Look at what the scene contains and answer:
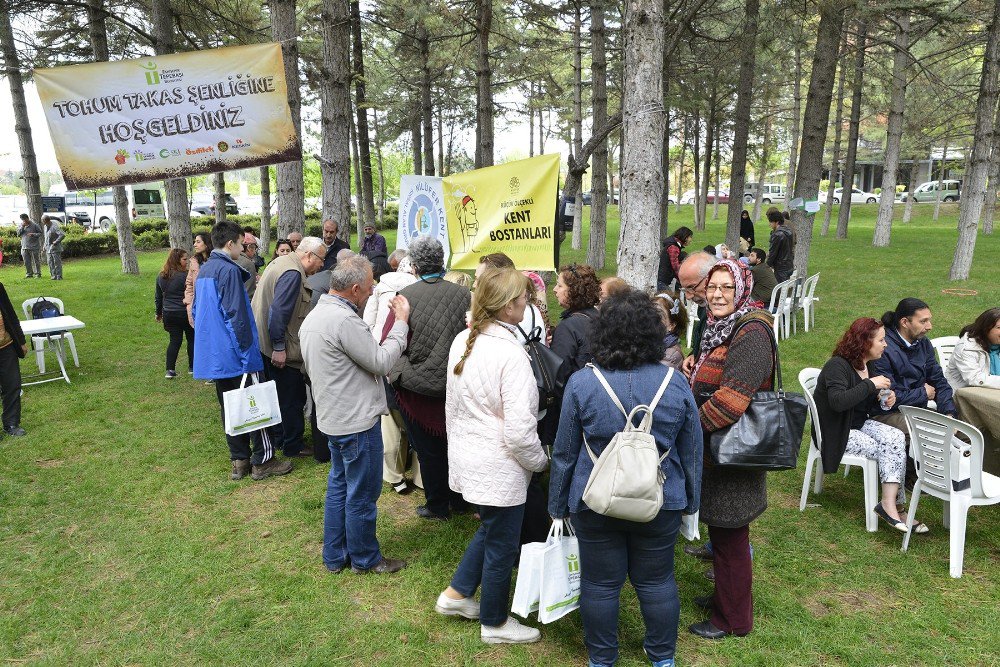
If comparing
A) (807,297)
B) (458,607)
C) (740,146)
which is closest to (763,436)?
(458,607)

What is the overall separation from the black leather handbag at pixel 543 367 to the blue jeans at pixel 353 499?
39.5 inches

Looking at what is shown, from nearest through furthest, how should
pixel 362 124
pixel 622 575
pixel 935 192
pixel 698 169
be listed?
1. pixel 622 575
2. pixel 362 124
3. pixel 698 169
4. pixel 935 192

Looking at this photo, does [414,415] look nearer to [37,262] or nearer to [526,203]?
[526,203]

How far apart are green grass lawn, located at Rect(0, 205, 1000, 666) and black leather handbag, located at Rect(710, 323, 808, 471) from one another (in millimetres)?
1005

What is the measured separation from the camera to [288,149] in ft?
21.2

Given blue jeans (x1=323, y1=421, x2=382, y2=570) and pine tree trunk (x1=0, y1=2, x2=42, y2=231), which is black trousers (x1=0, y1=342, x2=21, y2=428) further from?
pine tree trunk (x1=0, y1=2, x2=42, y2=231)

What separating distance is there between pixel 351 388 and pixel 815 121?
1095 centimetres

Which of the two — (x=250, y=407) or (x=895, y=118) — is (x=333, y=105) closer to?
(x=250, y=407)

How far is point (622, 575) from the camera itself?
2.83 m

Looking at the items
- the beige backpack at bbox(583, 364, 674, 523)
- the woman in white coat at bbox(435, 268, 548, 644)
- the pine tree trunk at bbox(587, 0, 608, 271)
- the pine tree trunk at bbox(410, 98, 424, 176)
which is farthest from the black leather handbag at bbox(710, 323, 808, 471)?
the pine tree trunk at bbox(410, 98, 424, 176)

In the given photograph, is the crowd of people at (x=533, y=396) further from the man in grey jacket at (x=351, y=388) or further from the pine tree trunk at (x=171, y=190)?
the pine tree trunk at (x=171, y=190)

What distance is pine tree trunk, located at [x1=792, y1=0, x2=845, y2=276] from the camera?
11.2 m

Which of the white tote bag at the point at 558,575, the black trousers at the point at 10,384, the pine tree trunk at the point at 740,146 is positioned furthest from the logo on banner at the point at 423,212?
the pine tree trunk at the point at 740,146

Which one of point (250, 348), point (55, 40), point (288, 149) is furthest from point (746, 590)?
point (55, 40)
